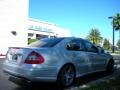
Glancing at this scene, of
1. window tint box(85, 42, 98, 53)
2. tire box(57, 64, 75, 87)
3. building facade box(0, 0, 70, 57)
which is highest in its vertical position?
building facade box(0, 0, 70, 57)

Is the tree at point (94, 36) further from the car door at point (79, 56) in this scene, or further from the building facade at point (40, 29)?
the car door at point (79, 56)

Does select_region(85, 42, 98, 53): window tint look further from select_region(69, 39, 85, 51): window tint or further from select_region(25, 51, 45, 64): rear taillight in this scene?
select_region(25, 51, 45, 64): rear taillight

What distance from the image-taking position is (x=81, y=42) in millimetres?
8445

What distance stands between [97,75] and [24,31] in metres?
18.1

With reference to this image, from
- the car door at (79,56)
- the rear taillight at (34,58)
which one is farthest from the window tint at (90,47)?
the rear taillight at (34,58)

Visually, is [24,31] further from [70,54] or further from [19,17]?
[70,54]

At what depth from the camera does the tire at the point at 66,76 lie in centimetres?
720

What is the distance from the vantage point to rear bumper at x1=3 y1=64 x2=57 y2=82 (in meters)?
6.54

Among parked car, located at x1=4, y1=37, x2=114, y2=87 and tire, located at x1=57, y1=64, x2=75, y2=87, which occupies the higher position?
parked car, located at x1=4, y1=37, x2=114, y2=87

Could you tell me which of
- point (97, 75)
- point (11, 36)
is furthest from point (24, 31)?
point (97, 75)

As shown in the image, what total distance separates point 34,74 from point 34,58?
0.44 metres

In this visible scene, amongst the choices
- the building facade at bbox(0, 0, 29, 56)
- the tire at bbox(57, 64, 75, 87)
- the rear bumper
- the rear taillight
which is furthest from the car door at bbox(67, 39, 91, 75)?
the building facade at bbox(0, 0, 29, 56)

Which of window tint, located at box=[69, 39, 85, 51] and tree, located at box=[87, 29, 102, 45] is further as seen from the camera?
tree, located at box=[87, 29, 102, 45]

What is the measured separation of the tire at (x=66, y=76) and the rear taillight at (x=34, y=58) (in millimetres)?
836
